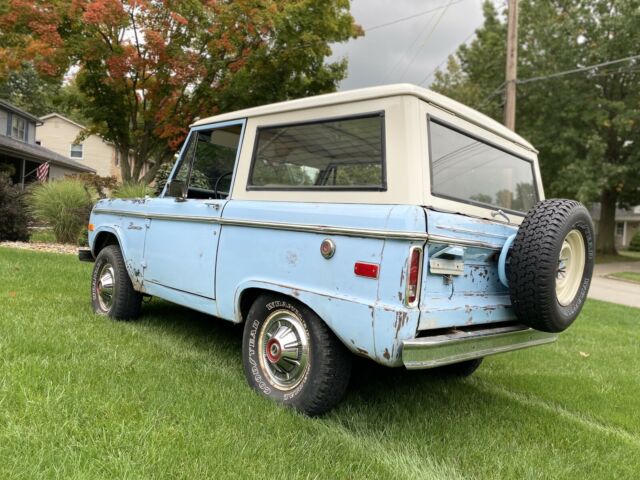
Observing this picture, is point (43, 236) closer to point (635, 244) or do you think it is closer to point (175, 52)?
point (175, 52)

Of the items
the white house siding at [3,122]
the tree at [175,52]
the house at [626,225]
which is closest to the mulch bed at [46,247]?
the tree at [175,52]

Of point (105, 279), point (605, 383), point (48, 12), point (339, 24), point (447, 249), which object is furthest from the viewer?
point (339, 24)

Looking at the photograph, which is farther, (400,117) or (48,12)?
(48,12)

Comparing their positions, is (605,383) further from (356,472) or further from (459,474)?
(356,472)

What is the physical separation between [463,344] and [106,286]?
3578mm

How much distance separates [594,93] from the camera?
21.5 m

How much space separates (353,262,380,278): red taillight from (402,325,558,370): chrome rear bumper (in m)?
0.39

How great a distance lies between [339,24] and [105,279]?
11.5 metres

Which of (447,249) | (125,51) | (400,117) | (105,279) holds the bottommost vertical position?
(105,279)

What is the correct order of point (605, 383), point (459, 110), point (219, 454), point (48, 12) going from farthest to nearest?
point (48, 12) < point (605, 383) < point (459, 110) < point (219, 454)

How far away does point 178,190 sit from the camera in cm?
421

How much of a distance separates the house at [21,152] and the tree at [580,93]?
2043 cm

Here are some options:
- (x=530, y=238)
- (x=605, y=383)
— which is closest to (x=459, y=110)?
(x=530, y=238)

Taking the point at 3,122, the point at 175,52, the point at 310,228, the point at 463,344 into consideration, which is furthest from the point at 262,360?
the point at 3,122
